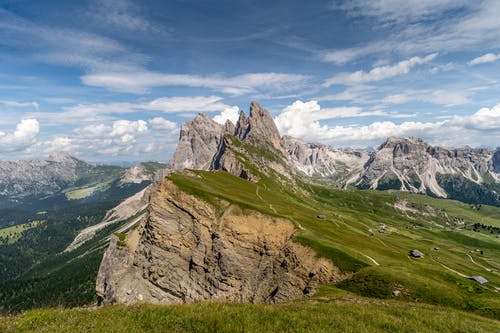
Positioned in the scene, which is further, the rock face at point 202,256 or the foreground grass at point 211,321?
the rock face at point 202,256

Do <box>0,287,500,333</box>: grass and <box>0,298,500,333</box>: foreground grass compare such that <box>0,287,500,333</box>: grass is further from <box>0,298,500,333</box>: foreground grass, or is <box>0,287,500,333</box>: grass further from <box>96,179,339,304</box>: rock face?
<box>96,179,339,304</box>: rock face

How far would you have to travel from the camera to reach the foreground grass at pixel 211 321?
13964 millimetres

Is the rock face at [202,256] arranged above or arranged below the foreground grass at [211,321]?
below

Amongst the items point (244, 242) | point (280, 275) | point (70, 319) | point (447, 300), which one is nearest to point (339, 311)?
point (70, 319)

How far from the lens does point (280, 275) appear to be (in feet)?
214

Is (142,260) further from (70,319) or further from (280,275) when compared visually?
(70,319)

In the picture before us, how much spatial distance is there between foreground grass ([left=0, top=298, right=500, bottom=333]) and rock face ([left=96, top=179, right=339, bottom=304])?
151 feet

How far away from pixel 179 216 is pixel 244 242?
20650mm

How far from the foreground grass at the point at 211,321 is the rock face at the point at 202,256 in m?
45.9

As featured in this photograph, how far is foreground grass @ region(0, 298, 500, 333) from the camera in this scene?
14.0 meters

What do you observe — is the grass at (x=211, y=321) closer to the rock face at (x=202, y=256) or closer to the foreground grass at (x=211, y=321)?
the foreground grass at (x=211, y=321)

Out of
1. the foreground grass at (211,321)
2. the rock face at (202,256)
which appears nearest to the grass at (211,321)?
the foreground grass at (211,321)

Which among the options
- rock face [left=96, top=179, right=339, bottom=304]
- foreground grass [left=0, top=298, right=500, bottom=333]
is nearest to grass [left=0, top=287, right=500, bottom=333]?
foreground grass [left=0, top=298, right=500, bottom=333]

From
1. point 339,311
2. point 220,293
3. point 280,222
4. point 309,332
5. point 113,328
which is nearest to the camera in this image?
point 113,328
